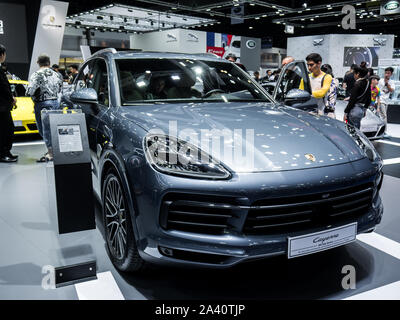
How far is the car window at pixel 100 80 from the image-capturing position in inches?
110

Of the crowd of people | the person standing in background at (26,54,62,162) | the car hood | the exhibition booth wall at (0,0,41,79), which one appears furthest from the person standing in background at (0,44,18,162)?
the exhibition booth wall at (0,0,41,79)

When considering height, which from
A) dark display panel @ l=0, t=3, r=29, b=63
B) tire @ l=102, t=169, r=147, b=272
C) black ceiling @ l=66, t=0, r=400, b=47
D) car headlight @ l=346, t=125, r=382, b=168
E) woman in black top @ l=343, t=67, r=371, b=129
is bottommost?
tire @ l=102, t=169, r=147, b=272

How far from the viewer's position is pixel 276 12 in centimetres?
1995

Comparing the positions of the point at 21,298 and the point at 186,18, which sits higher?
the point at 186,18

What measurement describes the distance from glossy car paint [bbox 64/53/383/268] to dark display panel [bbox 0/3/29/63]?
11061 mm

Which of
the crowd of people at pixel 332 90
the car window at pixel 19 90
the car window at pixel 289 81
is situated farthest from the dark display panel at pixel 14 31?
the car window at pixel 289 81

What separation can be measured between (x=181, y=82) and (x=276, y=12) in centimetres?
1913

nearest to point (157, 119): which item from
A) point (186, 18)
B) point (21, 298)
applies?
point (21, 298)

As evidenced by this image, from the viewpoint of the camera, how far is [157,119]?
2.19 metres

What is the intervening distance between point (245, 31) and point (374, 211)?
103 ft

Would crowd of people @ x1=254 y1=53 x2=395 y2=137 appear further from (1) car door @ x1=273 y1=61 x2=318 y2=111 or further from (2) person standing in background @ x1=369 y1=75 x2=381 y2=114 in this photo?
(2) person standing in background @ x1=369 y1=75 x2=381 y2=114

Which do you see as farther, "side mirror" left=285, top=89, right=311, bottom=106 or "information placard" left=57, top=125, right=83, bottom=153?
"side mirror" left=285, top=89, right=311, bottom=106

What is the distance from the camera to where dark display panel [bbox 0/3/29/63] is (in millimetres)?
11398
